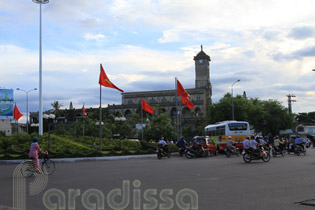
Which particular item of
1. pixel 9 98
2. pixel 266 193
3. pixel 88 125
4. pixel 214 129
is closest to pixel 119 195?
pixel 266 193

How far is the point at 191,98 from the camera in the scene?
103m

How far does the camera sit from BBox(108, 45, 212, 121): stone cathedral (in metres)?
100

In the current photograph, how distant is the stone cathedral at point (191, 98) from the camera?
328 feet

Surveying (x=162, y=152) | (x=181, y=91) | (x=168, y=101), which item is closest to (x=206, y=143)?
(x=162, y=152)

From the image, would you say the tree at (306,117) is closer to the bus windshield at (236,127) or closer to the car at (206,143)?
the bus windshield at (236,127)

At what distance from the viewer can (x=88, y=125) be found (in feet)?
220

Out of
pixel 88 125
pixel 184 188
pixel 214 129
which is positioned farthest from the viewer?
pixel 88 125

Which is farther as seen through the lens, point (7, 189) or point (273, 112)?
point (273, 112)

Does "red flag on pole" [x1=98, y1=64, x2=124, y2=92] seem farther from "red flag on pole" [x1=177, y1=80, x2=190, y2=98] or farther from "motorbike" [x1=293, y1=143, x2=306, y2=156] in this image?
"motorbike" [x1=293, y1=143, x2=306, y2=156]

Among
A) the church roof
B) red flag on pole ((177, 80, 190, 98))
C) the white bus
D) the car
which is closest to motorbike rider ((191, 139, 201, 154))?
the car

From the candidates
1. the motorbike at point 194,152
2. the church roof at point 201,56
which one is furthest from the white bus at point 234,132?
the church roof at point 201,56

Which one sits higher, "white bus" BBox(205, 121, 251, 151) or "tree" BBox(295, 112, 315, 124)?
"tree" BBox(295, 112, 315, 124)

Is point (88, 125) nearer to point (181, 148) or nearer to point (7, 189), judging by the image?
point (181, 148)

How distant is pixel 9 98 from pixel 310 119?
95727mm
